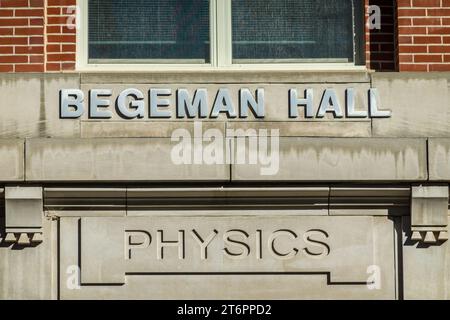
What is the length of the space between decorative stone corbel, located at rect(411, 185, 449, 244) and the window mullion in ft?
5.69

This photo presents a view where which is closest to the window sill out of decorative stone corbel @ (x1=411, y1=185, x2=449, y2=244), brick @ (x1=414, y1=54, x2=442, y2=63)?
brick @ (x1=414, y1=54, x2=442, y2=63)

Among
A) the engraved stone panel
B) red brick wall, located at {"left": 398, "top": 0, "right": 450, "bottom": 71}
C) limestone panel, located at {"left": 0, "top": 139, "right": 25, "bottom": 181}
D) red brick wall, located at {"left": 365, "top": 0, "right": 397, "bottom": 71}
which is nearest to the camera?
limestone panel, located at {"left": 0, "top": 139, "right": 25, "bottom": 181}

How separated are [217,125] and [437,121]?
1.59m

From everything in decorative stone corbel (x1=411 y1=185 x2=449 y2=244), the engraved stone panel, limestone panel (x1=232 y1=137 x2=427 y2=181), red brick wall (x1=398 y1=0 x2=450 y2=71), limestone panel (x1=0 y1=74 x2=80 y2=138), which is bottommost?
the engraved stone panel

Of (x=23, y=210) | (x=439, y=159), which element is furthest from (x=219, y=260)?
(x=439, y=159)

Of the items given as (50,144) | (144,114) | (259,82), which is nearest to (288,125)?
(259,82)

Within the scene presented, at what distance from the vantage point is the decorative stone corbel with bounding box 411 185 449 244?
872 centimetres

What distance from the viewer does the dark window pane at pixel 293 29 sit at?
30.6 ft

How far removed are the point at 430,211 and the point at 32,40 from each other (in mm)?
3159

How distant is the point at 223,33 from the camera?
9305mm

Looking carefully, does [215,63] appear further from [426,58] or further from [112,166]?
[426,58]

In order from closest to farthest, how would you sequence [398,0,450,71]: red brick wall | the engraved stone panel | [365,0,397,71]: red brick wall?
the engraved stone panel → [398,0,450,71]: red brick wall → [365,0,397,71]: red brick wall

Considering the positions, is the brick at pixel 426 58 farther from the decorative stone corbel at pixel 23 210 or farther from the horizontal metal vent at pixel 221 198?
the decorative stone corbel at pixel 23 210

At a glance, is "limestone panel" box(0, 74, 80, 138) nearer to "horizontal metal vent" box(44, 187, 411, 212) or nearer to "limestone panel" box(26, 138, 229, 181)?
"limestone panel" box(26, 138, 229, 181)
